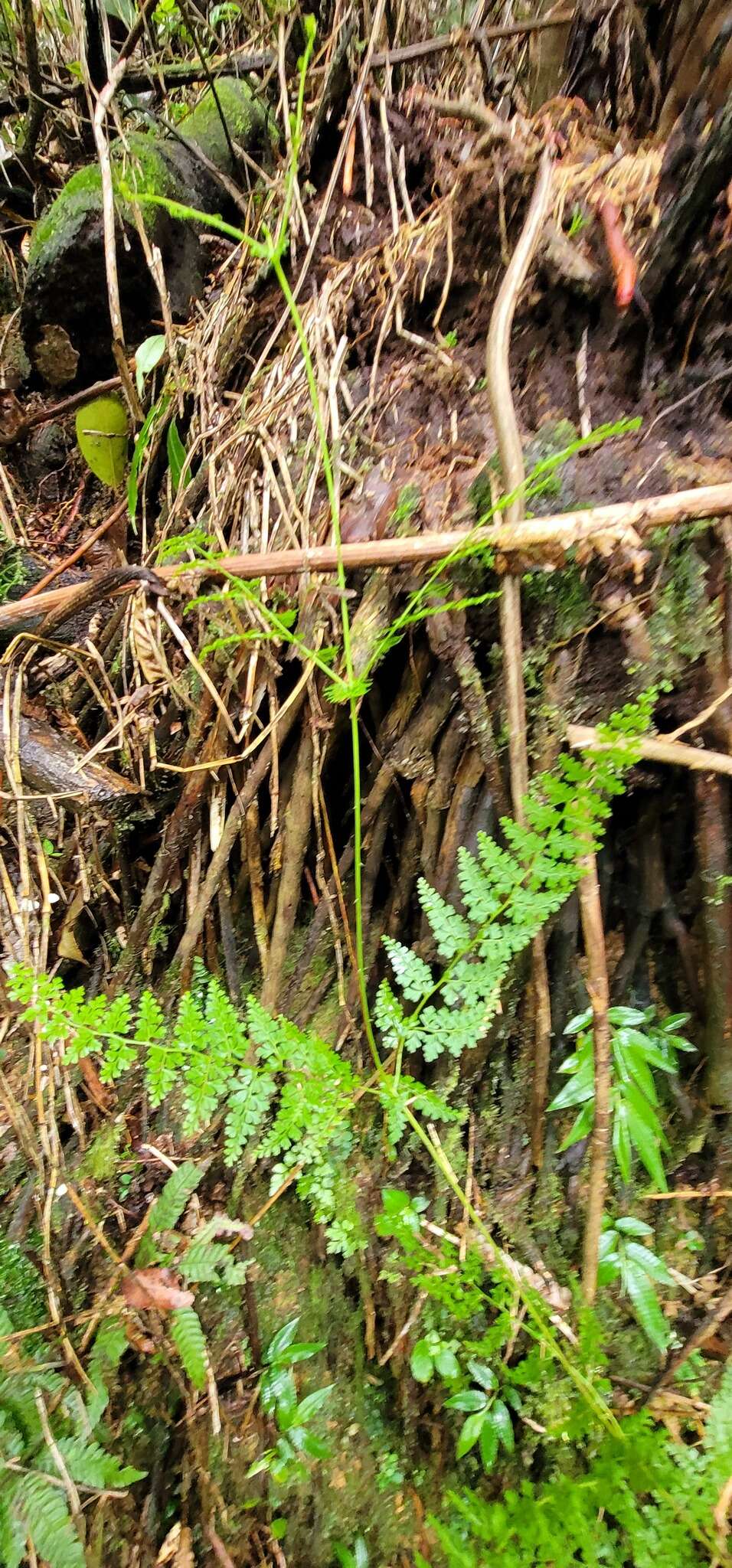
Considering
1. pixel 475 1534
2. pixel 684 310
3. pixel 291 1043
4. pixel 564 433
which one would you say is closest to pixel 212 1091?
pixel 291 1043

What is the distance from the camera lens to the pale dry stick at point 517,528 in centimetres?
113

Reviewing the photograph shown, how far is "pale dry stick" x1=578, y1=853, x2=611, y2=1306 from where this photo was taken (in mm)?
1208

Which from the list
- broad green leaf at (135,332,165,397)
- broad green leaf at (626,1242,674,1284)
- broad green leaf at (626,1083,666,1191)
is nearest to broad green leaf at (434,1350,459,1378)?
broad green leaf at (626,1242,674,1284)

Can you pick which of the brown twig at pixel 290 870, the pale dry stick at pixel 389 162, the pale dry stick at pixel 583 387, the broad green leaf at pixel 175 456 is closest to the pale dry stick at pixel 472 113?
the pale dry stick at pixel 389 162

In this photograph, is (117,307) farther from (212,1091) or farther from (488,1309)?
(488,1309)

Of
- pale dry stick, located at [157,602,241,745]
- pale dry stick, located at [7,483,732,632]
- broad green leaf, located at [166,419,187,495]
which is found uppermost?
broad green leaf, located at [166,419,187,495]

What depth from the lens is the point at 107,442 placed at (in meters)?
1.95

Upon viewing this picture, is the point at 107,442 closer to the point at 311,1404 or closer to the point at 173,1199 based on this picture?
the point at 173,1199

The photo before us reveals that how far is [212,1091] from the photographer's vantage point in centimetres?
117

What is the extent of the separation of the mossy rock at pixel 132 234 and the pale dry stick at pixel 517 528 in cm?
109

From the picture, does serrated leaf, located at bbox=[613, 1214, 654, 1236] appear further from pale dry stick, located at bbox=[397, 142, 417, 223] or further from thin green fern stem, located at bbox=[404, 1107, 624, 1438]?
pale dry stick, located at bbox=[397, 142, 417, 223]

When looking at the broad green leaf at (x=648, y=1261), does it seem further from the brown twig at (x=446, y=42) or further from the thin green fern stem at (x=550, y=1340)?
Result: the brown twig at (x=446, y=42)

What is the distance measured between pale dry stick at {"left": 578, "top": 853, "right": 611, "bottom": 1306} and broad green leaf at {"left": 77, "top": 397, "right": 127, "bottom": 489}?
1.64m

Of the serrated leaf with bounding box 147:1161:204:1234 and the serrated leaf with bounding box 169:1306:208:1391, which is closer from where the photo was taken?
the serrated leaf with bounding box 169:1306:208:1391
